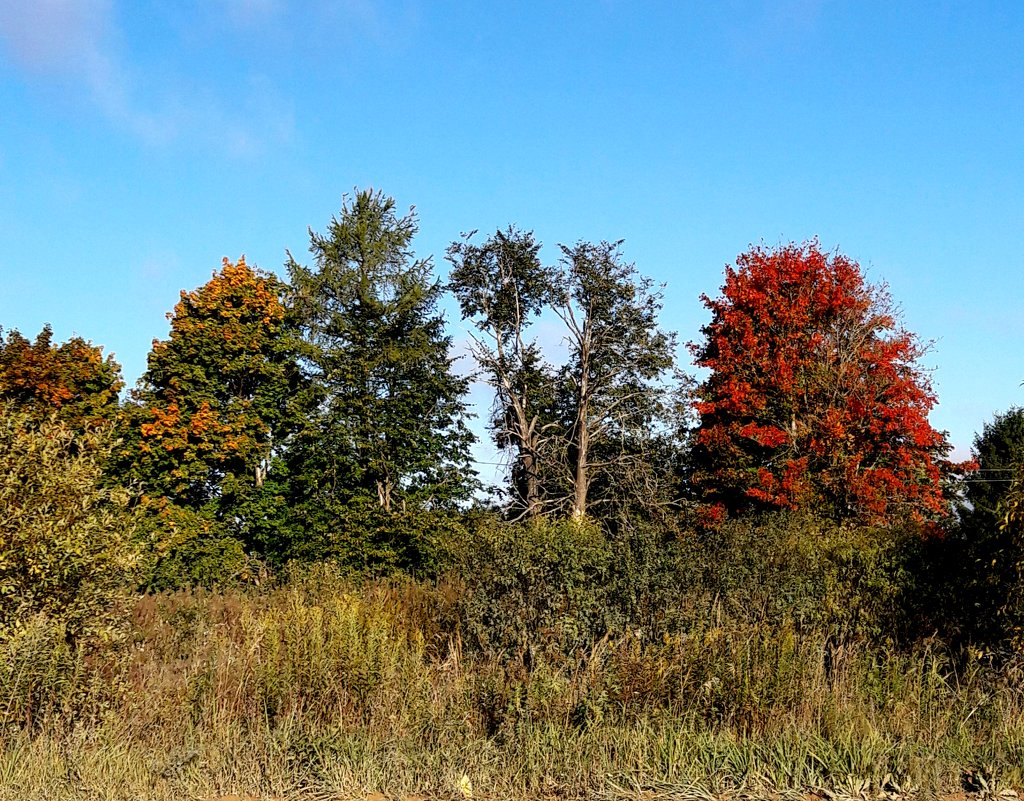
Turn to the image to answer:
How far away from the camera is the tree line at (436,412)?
22.7 m

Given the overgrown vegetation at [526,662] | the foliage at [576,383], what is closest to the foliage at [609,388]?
the foliage at [576,383]

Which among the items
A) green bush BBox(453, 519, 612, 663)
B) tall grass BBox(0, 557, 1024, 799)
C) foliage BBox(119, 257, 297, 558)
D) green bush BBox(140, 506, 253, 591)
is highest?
foliage BBox(119, 257, 297, 558)

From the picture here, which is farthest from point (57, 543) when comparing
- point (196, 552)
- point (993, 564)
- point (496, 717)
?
point (196, 552)

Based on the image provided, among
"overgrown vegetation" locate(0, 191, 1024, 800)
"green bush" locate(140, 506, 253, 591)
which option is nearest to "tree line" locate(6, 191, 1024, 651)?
"green bush" locate(140, 506, 253, 591)

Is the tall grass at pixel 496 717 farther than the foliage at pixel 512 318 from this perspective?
No

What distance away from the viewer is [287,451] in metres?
25.2

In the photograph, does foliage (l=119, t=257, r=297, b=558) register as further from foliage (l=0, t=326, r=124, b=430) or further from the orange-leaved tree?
the orange-leaved tree

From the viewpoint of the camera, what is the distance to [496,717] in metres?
6.90

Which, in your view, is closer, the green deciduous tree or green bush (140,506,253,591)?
the green deciduous tree

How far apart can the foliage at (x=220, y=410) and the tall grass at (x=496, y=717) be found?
1596 cm

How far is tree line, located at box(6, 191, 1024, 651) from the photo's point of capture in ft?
74.6

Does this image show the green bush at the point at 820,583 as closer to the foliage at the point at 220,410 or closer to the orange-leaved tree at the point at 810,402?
the orange-leaved tree at the point at 810,402

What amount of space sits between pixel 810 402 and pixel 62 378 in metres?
20.3

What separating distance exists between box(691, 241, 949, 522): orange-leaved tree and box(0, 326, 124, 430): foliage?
16.8 metres
